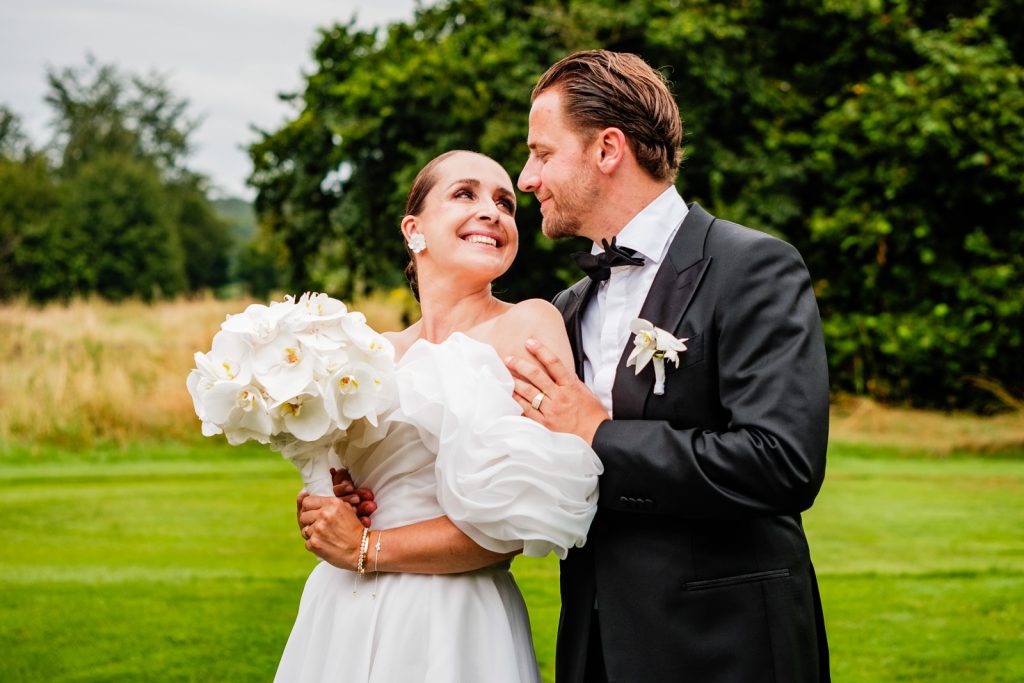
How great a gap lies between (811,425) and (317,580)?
1.55 m

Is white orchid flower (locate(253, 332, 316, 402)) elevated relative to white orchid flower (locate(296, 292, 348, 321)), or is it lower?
lower

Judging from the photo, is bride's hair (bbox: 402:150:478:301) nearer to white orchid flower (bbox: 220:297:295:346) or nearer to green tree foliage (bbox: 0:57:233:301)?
white orchid flower (bbox: 220:297:295:346)

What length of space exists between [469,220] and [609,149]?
495 millimetres

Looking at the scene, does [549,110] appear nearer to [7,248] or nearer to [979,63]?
[979,63]

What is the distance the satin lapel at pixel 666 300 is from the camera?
2.69 metres

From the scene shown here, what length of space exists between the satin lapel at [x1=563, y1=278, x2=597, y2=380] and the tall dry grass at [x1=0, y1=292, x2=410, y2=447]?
9418mm

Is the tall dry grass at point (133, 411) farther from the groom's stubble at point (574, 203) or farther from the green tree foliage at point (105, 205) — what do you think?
the green tree foliage at point (105, 205)

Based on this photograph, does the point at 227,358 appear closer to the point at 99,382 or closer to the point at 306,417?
the point at 306,417

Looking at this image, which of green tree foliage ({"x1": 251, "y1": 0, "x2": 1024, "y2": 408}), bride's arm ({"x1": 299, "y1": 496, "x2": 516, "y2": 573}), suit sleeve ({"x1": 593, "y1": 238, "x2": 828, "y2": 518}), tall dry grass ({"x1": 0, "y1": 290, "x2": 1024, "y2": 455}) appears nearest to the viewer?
suit sleeve ({"x1": 593, "y1": 238, "x2": 828, "y2": 518})

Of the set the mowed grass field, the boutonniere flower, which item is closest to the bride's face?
the boutonniere flower

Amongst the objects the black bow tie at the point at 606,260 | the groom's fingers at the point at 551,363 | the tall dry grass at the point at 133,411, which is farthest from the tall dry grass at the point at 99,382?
the groom's fingers at the point at 551,363

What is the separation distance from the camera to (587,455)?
2580mm

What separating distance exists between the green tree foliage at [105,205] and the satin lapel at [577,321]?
1396 inches

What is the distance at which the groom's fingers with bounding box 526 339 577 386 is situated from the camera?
269 centimetres
